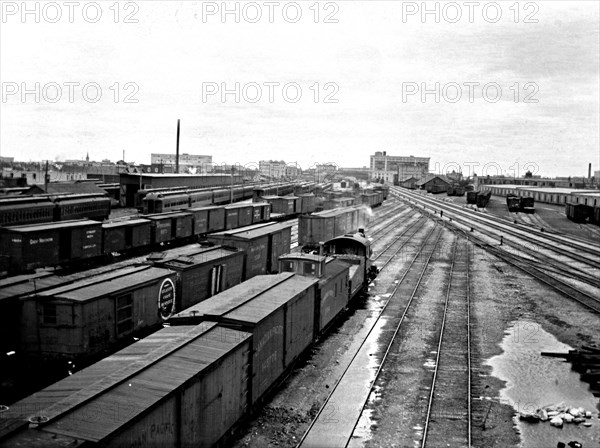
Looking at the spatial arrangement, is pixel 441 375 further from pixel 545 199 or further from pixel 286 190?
pixel 545 199

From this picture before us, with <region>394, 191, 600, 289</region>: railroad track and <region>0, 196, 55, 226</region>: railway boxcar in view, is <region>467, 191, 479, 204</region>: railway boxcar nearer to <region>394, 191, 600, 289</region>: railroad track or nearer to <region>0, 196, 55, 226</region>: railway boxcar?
<region>394, 191, 600, 289</region>: railroad track

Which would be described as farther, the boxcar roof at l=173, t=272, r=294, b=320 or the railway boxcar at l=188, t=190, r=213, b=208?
the railway boxcar at l=188, t=190, r=213, b=208

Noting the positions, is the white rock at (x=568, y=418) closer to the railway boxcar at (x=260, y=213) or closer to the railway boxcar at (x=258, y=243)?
the railway boxcar at (x=258, y=243)

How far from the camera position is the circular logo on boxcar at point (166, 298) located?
20.6 m

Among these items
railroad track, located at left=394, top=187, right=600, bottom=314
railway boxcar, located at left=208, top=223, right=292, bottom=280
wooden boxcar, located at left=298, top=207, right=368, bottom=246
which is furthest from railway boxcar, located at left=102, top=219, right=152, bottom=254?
railroad track, located at left=394, top=187, right=600, bottom=314

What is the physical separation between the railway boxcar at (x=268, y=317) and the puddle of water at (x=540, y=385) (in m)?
7.17

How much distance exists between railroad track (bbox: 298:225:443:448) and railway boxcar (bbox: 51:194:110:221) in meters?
29.8

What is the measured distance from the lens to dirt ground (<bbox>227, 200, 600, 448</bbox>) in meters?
14.4

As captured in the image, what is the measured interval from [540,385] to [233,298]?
1130 cm

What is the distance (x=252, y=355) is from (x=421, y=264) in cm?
3181

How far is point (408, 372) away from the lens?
63.3ft

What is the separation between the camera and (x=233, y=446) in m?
13.2

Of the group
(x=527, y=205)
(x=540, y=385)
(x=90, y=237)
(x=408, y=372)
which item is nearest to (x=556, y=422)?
(x=540, y=385)

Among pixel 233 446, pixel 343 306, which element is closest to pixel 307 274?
pixel 343 306
